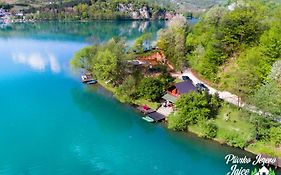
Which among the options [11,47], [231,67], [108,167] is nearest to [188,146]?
[108,167]

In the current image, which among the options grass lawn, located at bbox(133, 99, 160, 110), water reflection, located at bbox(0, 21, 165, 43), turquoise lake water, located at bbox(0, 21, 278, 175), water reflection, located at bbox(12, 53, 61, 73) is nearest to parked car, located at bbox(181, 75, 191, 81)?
grass lawn, located at bbox(133, 99, 160, 110)

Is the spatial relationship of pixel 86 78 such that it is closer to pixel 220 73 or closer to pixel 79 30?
pixel 220 73

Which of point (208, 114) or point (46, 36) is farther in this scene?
A: point (46, 36)

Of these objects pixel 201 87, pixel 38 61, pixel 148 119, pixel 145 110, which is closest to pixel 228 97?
pixel 201 87

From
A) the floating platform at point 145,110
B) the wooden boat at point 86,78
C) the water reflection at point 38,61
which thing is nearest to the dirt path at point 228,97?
the floating platform at point 145,110

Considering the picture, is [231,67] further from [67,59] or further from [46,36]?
[46,36]

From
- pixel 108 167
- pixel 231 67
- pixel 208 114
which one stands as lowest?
pixel 108 167

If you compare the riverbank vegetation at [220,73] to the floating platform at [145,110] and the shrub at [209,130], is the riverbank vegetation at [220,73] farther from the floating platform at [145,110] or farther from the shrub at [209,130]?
the floating platform at [145,110]
